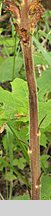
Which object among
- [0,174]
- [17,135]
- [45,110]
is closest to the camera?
[45,110]

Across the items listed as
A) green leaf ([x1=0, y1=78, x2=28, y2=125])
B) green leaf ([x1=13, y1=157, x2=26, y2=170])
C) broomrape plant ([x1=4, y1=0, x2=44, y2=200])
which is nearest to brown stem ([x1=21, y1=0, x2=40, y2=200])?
broomrape plant ([x1=4, y1=0, x2=44, y2=200])

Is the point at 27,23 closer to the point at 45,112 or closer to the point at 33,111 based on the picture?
the point at 33,111

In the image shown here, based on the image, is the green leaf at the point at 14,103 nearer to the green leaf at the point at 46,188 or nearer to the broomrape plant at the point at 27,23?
the broomrape plant at the point at 27,23

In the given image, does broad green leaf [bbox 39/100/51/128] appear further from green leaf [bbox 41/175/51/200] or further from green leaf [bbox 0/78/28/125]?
green leaf [bbox 41/175/51/200]

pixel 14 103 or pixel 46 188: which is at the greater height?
pixel 14 103

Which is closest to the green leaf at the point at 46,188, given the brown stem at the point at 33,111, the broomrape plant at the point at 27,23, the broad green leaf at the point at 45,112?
the brown stem at the point at 33,111

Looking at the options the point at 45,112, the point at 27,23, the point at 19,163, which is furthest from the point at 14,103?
the point at 19,163

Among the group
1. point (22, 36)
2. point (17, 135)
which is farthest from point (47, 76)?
point (22, 36)

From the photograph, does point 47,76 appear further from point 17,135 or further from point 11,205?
point 11,205
